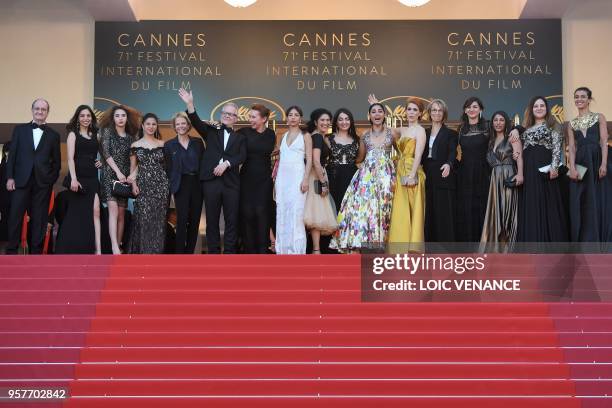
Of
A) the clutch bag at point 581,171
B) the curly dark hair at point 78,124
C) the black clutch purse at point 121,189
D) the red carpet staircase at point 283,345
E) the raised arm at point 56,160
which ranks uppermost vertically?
the curly dark hair at point 78,124

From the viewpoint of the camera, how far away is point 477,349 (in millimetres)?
6824

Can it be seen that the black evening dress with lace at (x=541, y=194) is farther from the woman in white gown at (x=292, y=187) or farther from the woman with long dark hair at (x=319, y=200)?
the woman in white gown at (x=292, y=187)

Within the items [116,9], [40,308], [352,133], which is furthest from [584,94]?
[116,9]

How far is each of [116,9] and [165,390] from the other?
7607 mm

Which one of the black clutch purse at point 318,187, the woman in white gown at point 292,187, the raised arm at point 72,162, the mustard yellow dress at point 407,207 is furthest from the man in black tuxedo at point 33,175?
the mustard yellow dress at point 407,207

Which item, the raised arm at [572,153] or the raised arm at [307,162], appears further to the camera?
the raised arm at [307,162]

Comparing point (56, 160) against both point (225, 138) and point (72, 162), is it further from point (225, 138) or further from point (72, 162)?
point (225, 138)

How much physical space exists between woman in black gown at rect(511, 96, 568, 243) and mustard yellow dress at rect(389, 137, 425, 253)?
96 cm

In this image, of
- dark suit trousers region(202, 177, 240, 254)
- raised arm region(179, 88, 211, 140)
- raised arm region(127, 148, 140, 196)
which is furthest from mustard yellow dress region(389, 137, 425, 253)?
raised arm region(127, 148, 140, 196)

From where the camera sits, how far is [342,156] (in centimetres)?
927

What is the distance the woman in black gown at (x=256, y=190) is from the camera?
9.13 metres

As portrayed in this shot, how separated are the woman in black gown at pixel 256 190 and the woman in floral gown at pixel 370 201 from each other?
2.27 ft

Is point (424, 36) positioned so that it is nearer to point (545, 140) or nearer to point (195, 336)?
point (545, 140)

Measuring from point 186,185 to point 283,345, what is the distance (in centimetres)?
277
